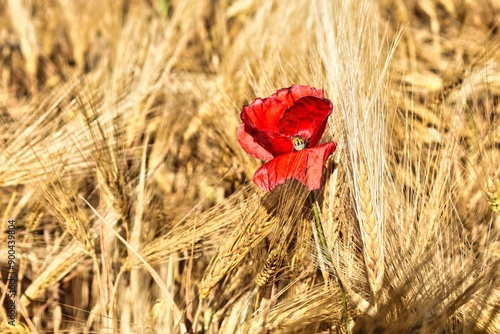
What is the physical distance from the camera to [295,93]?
31.7 inches

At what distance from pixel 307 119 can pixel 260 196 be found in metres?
0.13

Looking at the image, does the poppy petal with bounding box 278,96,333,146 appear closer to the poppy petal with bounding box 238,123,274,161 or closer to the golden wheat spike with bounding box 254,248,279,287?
the poppy petal with bounding box 238,123,274,161

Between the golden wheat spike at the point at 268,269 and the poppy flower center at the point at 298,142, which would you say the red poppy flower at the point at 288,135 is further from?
the golden wheat spike at the point at 268,269

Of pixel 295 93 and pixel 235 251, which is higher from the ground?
pixel 295 93

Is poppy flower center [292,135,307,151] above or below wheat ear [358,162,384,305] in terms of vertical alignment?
above

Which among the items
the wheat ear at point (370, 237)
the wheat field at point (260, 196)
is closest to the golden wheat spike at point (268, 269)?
the wheat field at point (260, 196)

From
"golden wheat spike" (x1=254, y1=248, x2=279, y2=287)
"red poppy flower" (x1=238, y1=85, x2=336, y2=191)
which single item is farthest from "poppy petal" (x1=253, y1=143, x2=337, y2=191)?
"golden wheat spike" (x1=254, y1=248, x2=279, y2=287)

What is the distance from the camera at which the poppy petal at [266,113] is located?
0.79m

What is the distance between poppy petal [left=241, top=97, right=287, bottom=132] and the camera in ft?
2.59

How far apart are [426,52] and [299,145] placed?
85cm

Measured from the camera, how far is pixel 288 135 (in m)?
0.80

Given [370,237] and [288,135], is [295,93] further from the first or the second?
[370,237]

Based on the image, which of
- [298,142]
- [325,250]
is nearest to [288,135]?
[298,142]

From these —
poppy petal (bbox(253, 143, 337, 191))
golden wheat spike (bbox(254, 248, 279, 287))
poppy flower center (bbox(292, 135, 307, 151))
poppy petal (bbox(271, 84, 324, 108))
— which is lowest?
golden wheat spike (bbox(254, 248, 279, 287))
